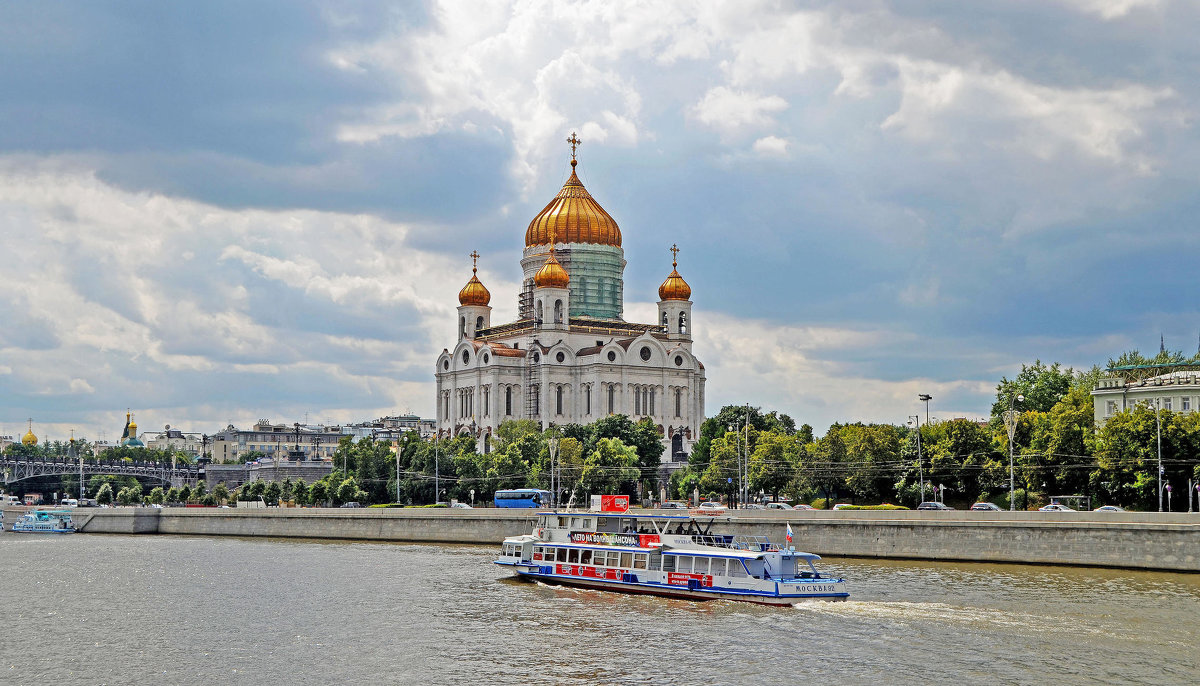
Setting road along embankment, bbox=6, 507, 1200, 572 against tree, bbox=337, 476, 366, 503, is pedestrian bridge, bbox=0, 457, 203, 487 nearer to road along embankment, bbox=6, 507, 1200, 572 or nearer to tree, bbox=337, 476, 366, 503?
tree, bbox=337, 476, 366, 503

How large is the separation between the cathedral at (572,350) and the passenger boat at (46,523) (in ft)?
122

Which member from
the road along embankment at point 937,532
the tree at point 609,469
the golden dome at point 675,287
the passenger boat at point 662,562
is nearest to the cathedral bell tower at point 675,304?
the golden dome at point 675,287

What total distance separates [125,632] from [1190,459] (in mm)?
48956

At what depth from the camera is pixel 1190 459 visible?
66750 millimetres

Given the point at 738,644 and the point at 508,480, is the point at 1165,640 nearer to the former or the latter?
the point at 738,644

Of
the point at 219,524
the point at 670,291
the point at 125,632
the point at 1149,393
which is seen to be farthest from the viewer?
the point at 670,291

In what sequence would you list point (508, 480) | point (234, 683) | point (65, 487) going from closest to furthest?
point (234, 683) → point (508, 480) → point (65, 487)

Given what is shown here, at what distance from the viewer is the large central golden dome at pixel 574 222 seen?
140375 mm

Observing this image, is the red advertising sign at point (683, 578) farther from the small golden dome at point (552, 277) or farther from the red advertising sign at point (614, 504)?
the small golden dome at point (552, 277)

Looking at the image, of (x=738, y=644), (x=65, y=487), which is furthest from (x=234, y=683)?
(x=65, y=487)

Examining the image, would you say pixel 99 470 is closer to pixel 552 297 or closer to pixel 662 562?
pixel 552 297

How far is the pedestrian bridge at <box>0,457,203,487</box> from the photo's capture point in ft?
564

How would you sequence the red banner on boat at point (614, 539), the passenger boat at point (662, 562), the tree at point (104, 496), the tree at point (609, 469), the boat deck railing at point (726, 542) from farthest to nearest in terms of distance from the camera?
1. the tree at point (104, 496)
2. the tree at point (609, 469)
3. the red banner on boat at point (614, 539)
4. the boat deck railing at point (726, 542)
5. the passenger boat at point (662, 562)

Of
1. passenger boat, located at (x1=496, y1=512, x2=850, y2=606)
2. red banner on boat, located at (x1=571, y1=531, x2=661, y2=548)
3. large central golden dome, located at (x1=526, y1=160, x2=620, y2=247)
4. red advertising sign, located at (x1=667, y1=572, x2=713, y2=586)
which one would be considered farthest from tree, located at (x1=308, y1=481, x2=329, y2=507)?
red advertising sign, located at (x1=667, y1=572, x2=713, y2=586)
